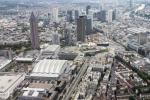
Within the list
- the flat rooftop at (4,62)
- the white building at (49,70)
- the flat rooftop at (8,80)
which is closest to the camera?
the flat rooftop at (8,80)

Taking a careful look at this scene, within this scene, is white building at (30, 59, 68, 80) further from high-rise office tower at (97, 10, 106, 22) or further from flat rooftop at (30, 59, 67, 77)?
high-rise office tower at (97, 10, 106, 22)

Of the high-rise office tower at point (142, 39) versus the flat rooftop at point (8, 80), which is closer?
the flat rooftop at point (8, 80)

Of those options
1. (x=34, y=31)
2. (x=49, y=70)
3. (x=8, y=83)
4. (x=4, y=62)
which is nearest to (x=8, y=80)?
(x=8, y=83)

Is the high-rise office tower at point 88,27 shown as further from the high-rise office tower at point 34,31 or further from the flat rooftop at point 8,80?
the flat rooftop at point 8,80

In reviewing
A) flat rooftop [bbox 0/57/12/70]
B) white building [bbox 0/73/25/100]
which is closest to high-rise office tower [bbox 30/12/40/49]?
flat rooftop [bbox 0/57/12/70]

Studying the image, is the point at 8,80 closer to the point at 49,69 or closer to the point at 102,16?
the point at 49,69

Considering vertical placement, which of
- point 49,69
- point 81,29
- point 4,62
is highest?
point 81,29

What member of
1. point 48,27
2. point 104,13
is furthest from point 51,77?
point 104,13

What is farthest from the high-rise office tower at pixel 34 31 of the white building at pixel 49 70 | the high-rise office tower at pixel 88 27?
the high-rise office tower at pixel 88 27
